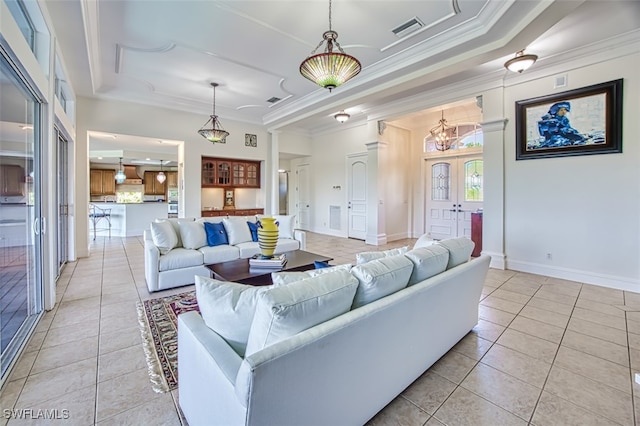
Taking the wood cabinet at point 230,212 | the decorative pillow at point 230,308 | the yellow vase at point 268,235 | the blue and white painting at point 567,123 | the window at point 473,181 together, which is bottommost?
the decorative pillow at point 230,308

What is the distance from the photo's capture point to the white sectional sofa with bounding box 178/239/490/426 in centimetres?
104

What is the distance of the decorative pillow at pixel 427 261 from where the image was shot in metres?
1.90

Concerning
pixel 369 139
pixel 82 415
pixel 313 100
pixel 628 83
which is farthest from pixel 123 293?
pixel 628 83

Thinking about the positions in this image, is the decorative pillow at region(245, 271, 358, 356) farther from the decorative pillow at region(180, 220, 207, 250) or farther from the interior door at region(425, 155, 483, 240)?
the interior door at region(425, 155, 483, 240)

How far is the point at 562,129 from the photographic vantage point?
13.9 feet

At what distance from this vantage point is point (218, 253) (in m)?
4.03

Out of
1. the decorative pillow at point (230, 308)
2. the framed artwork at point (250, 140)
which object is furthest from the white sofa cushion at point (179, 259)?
the framed artwork at point (250, 140)

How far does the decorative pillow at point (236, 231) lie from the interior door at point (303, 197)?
4.93 metres

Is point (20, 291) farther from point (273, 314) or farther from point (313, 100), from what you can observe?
point (313, 100)

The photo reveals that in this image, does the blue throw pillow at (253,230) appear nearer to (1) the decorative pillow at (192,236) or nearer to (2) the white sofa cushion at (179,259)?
(1) the decorative pillow at (192,236)

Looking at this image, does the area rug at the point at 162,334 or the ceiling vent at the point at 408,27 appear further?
the ceiling vent at the point at 408,27

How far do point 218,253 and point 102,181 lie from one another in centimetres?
1035

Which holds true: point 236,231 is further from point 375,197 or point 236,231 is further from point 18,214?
point 375,197

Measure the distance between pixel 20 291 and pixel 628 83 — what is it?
7150 millimetres
